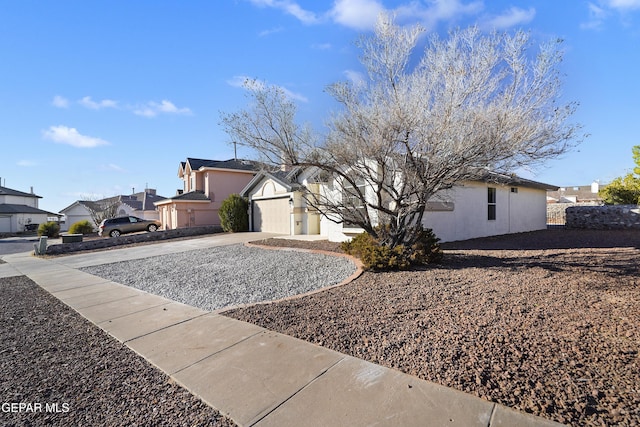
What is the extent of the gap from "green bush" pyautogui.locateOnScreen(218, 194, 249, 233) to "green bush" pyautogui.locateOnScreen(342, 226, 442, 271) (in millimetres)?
13130

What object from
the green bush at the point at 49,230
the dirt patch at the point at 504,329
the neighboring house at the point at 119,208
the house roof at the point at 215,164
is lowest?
the dirt patch at the point at 504,329

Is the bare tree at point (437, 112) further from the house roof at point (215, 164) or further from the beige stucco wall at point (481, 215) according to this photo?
the house roof at point (215, 164)

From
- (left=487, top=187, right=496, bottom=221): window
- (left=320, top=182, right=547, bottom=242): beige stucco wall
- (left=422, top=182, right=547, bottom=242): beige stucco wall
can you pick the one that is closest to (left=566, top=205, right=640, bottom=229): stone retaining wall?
(left=422, top=182, right=547, bottom=242): beige stucco wall

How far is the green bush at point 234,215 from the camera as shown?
19750mm

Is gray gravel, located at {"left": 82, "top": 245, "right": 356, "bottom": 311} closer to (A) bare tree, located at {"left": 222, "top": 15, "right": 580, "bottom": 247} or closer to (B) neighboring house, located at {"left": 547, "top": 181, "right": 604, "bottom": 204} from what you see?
(A) bare tree, located at {"left": 222, "top": 15, "right": 580, "bottom": 247}

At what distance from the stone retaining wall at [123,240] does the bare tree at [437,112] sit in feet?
43.6

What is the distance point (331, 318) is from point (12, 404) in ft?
Result: 10.8

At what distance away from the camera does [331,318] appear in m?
4.27

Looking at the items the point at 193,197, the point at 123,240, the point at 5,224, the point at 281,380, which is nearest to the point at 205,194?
the point at 193,197

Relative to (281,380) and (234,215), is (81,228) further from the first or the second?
(281,380)

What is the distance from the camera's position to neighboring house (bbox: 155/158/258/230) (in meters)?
23.7

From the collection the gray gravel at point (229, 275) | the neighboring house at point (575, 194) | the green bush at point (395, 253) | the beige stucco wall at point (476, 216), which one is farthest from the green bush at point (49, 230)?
the neighboring house at point (575, 194)

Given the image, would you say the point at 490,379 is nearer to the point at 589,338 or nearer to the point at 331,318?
the point at 589,338

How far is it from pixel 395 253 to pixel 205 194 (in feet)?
69.0
